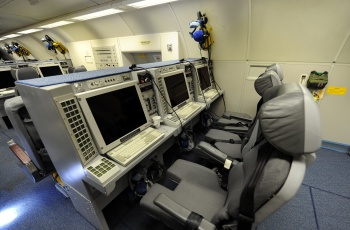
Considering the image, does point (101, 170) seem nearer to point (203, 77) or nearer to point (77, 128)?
point (77, 128)

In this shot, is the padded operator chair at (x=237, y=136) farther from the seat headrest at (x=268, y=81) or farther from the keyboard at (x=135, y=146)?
the keyboard at (x=135, y=146)

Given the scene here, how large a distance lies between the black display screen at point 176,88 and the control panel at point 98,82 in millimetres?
505

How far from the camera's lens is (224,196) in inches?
43.9

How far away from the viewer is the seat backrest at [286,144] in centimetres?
54

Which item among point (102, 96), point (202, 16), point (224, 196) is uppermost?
point (202, 16)

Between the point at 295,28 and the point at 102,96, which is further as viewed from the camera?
the point at 295,28

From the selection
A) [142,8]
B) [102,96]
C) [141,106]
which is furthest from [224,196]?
[142,8]

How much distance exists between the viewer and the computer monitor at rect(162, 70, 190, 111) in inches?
68.1

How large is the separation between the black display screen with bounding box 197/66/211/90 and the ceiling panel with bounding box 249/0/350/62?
2.76ft

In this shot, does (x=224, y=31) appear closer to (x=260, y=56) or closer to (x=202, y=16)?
(x=202, y=16)

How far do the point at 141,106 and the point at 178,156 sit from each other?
123cm

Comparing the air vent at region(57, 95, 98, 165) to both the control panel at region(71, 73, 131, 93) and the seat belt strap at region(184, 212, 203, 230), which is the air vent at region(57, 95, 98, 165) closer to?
the control panel at region(71, 73, 131, 93)

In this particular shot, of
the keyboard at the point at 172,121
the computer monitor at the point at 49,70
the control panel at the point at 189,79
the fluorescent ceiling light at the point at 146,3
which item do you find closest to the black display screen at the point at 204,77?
the control panel at the point at 189,79

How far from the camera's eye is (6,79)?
10.9ft
